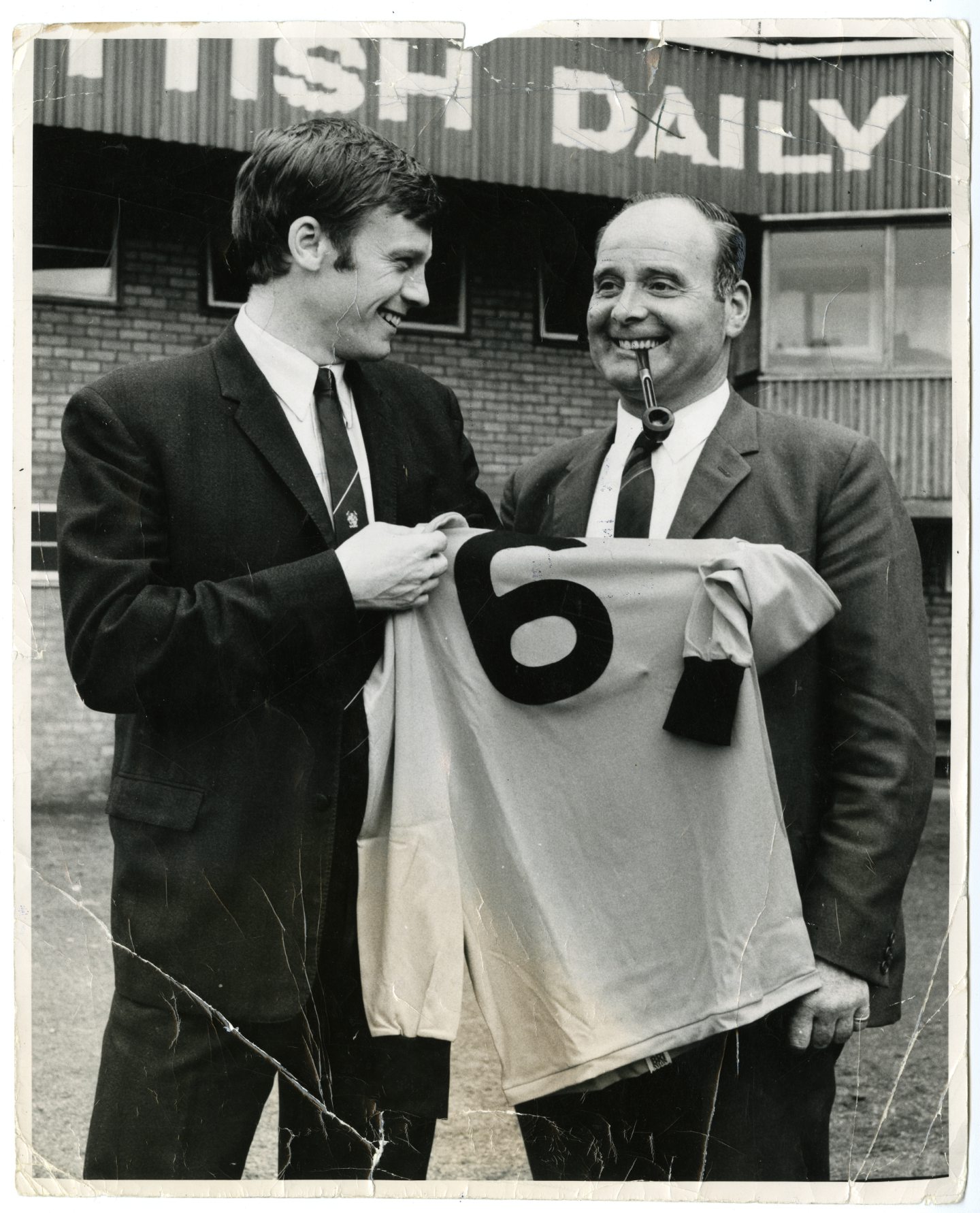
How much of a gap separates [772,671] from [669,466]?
48 cm

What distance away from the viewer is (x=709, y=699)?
2.12 m

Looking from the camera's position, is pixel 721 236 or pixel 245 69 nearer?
pixel 721 236

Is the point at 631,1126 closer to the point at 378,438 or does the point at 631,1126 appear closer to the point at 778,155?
the point at 378,438

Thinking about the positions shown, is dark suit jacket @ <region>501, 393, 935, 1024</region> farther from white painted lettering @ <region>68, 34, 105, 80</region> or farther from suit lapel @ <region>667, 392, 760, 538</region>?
white painted lettering @ <region>68, 34, 105, 80</region>

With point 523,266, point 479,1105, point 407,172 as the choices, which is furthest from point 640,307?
point 479,1105

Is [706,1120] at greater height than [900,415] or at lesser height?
lesser

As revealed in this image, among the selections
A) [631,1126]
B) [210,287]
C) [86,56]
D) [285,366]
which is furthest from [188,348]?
[631,1126]

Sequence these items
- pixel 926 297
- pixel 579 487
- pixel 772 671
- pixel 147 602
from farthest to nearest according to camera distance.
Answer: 1. pixel 926 297
2. pixel 579 487
3. pixel 772 671
4. pixel 147 602

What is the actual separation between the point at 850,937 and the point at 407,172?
1.82 meters

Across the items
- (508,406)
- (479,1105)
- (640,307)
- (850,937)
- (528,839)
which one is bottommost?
(479,1105)

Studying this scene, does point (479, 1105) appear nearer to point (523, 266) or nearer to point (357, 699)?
point (357, 699)

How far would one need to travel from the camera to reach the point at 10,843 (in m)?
2.40

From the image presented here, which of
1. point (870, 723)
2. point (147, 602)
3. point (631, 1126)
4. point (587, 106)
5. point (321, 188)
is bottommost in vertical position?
point (631, 1126)

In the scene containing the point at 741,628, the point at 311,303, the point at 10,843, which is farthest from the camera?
the point at 10,843
